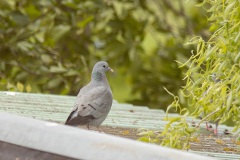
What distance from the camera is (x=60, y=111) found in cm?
640

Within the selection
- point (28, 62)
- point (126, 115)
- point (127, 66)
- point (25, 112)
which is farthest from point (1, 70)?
point (25, 112)

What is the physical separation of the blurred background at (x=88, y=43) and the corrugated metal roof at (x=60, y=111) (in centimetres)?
215

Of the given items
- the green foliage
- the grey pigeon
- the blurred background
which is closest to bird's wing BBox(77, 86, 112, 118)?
the grey pigeon

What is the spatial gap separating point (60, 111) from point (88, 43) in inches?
181

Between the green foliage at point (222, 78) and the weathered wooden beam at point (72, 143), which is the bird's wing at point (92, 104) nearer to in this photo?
the green foliage at point (222, 78)

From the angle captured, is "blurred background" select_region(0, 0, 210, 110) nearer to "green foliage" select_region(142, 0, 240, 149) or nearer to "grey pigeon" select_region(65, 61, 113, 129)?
"grey pigeon" select_region(65, 61, 113, 129)

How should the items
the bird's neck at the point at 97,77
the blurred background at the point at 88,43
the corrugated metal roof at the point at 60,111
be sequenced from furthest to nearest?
1. the blurred background at the point at 88,43
2. the bird's neck at the point at 97,77
3. the corrugated metal roof at the point at 60,111

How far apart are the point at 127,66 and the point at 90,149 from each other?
7.80 metres

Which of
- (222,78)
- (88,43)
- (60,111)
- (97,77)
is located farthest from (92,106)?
(88,43)

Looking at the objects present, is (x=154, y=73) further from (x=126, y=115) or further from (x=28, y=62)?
(x=126, y=115)

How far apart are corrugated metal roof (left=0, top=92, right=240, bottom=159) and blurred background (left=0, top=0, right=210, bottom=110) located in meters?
2.15

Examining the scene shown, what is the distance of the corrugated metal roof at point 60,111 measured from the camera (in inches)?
233

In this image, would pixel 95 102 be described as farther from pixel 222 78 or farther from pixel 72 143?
pixel 72 143

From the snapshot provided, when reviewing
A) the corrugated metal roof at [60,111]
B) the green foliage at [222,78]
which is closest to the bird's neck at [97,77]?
the corrugated metal roof at [60,111]
